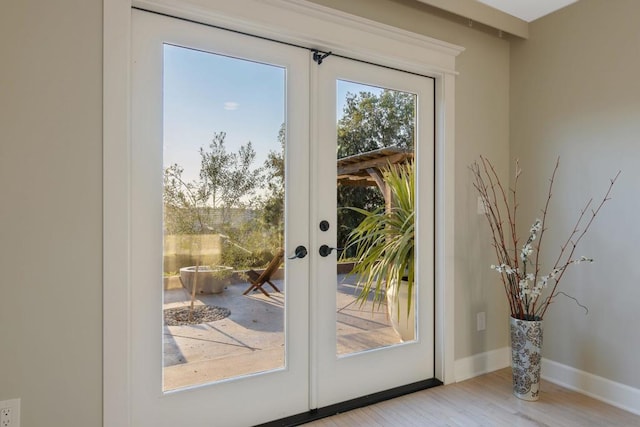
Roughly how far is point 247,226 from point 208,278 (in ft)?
1.10

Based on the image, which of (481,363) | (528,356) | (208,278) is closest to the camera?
(208,278)

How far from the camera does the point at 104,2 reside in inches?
67.7

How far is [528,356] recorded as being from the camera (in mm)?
2447

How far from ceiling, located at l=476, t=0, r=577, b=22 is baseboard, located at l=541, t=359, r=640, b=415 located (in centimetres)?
246

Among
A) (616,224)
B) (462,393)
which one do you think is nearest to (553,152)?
(616,224)

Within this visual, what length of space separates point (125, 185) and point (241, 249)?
65cm

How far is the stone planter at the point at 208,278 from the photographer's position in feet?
6.52

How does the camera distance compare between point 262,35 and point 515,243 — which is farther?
point 515,243

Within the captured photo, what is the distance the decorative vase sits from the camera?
244 cm
